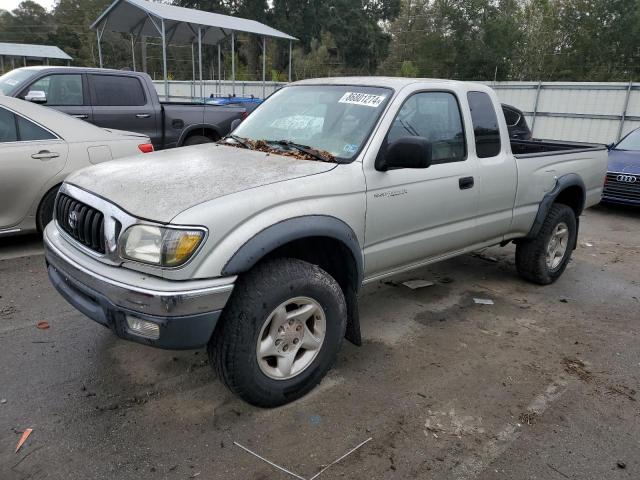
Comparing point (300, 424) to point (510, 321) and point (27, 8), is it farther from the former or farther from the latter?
point (27, 8)

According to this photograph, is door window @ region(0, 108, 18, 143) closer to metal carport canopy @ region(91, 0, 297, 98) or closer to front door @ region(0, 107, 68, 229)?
front door @ region(0, 107, 68, 229)

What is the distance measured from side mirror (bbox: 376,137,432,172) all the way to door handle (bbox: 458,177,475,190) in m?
0.81

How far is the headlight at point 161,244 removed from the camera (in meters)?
2.45

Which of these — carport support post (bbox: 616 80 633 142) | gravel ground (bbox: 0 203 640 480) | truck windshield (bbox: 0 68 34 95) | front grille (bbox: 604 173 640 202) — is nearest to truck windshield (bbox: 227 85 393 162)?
gravel ground (bbox: 0 203 640 480)

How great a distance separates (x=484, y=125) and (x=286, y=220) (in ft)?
7.32

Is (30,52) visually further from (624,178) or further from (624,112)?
(624,178)

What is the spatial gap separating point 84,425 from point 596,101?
16334mm

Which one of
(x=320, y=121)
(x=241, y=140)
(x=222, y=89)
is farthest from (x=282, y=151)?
(x=222, y=89)

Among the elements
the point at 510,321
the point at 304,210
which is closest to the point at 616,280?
the point at 510,321

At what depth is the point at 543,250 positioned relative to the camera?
196 inches

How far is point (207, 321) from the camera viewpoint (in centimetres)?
251

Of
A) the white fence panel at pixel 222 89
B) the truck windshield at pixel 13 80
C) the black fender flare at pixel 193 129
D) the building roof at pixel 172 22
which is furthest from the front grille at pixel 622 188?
the white fence panel at pixel 222 89

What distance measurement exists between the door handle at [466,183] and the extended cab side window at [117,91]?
6014 millimetres

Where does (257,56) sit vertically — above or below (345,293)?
above
